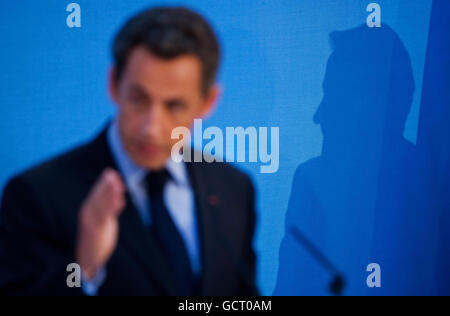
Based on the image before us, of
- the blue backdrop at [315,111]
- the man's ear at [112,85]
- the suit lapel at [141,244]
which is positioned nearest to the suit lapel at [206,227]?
the suit lapel at [141,244]

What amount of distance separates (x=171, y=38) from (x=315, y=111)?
0.63m

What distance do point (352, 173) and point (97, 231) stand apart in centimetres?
94

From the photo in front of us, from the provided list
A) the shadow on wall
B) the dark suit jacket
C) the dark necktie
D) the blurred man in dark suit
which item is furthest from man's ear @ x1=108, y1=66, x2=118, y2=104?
the shadow on wall

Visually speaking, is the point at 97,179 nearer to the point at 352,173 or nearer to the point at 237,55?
the point at 237,55

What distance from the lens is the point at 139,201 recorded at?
2062 mm

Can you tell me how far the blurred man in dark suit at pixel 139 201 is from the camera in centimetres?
199

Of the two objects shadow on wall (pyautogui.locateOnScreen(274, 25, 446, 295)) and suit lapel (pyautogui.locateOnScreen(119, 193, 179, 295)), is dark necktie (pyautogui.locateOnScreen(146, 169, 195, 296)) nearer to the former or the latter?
suit lapel (pyautogui.locateOnScreen(119, 193, 179, 295))

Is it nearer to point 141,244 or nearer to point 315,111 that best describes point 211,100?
point 315,111

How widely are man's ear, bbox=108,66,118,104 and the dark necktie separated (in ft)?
0.94

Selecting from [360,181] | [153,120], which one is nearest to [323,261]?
[360,181]

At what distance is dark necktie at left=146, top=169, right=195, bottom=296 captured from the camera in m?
2.05

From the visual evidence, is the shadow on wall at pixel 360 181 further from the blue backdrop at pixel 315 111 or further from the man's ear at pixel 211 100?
the man's ear at pixel 211 100

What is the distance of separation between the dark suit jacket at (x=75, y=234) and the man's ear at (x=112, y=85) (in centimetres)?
14

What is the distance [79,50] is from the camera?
2203 mm
